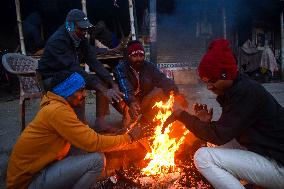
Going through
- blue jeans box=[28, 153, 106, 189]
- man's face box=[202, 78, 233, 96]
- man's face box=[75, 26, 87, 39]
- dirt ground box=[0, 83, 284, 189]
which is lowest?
dirt ground box=[0, 83, 284, 189]

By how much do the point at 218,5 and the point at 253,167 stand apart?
431 inches

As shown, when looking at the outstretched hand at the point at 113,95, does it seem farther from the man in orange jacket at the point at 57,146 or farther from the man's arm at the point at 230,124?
the man's arm at the point at 230,124

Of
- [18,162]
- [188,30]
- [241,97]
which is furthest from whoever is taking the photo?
[188,30]

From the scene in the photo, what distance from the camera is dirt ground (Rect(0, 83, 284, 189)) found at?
18.8ft

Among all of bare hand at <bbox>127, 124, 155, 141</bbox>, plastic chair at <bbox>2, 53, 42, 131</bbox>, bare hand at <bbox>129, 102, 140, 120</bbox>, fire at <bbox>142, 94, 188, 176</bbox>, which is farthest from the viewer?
plastic chair at <bbox>2, 53, 42, 131</bbox>

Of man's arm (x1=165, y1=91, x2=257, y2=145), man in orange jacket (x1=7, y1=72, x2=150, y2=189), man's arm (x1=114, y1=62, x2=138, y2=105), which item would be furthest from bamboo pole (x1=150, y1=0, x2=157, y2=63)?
man's arm (x1=165, y1=91, x2=257, y2=145)

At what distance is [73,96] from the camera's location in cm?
357

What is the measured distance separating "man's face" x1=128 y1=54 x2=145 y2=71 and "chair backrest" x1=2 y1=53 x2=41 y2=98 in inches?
65.6

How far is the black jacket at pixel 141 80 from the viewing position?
6.04 meters

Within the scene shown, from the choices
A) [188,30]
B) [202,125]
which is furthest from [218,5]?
[202,125]

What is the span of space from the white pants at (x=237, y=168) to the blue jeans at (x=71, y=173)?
1.12 metres

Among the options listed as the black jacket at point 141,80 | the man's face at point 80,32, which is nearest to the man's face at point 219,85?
the man's face at point 80,32

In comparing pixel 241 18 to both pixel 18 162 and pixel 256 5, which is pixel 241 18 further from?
pixel 18 162

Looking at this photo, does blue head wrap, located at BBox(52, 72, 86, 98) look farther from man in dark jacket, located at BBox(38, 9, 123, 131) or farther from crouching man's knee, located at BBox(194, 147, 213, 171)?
crouching man's knee, located at BBox(194, 147, 213, 171)
